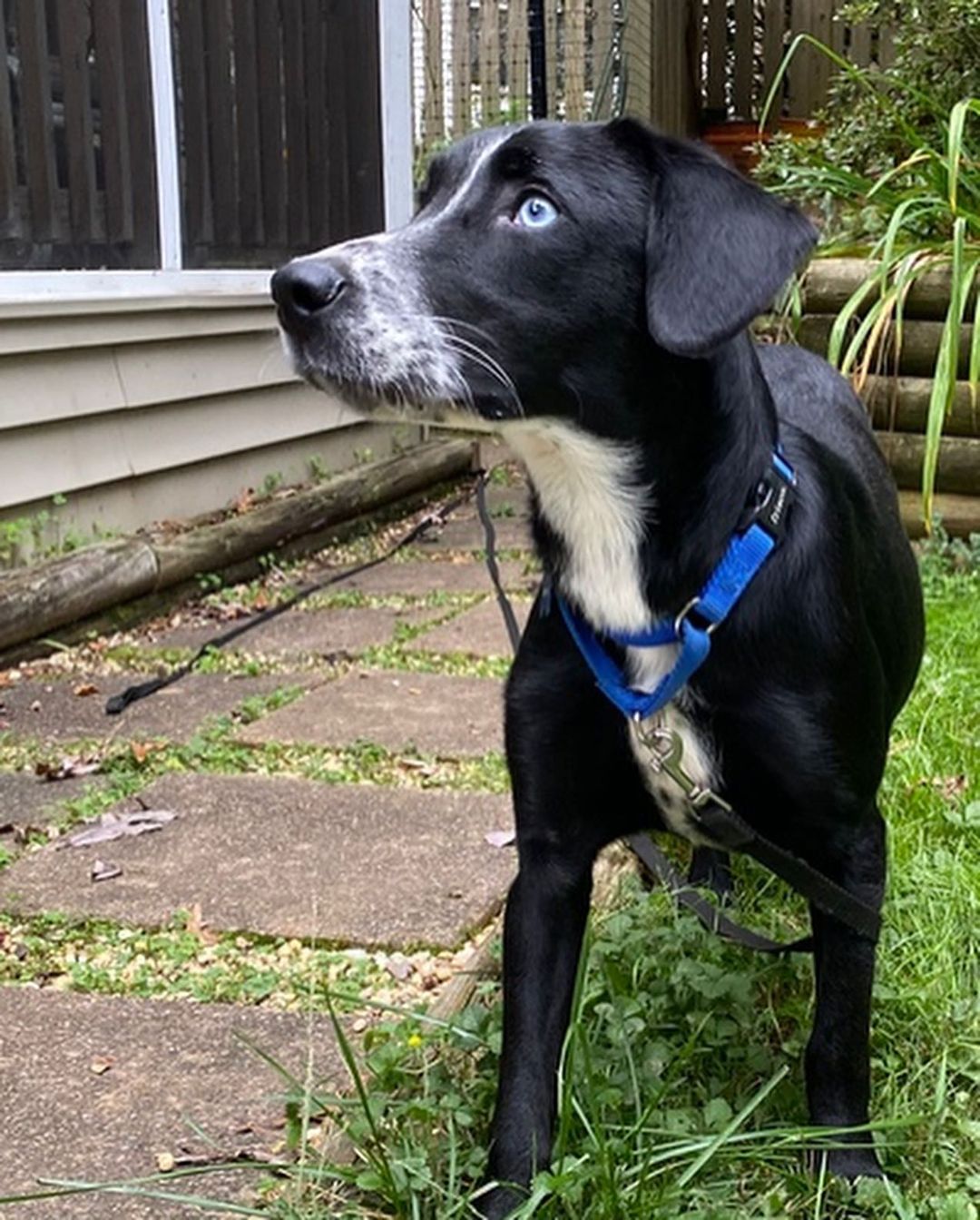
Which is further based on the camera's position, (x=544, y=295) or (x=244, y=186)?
(x=244, y=186)

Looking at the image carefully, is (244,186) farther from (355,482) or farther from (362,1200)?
(362,1200)

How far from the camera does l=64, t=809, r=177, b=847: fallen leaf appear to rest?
10.4ft

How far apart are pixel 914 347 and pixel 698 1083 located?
389 cm

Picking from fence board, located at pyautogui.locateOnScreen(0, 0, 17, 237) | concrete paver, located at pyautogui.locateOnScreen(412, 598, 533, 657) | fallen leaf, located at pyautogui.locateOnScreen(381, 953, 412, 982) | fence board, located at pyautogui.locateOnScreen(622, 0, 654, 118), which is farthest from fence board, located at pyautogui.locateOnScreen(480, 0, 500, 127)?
fallen leaf, located at pyautogui.locateOnScreen(381, 953, 412, 982)

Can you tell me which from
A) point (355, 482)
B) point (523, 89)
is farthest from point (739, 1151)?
point (523, 89)

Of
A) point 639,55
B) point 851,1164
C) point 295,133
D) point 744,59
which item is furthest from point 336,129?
point 851,1164

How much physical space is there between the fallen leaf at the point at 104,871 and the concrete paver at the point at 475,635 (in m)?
1.72

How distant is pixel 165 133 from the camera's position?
5.59 m

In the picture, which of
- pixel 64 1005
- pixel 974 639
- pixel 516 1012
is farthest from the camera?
pixel 974 639

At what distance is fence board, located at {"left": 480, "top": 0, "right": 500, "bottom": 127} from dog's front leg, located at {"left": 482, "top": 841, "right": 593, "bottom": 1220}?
812 centimetres

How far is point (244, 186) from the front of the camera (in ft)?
20.5

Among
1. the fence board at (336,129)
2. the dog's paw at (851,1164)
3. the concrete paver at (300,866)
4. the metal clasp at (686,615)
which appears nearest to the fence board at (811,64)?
the fence board at (336,129)

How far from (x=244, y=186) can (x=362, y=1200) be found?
16.6 ft

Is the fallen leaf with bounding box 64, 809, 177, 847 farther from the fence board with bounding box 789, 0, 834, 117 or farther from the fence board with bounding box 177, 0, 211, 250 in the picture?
the fence board with bounding box 789, 0, 834, 117
